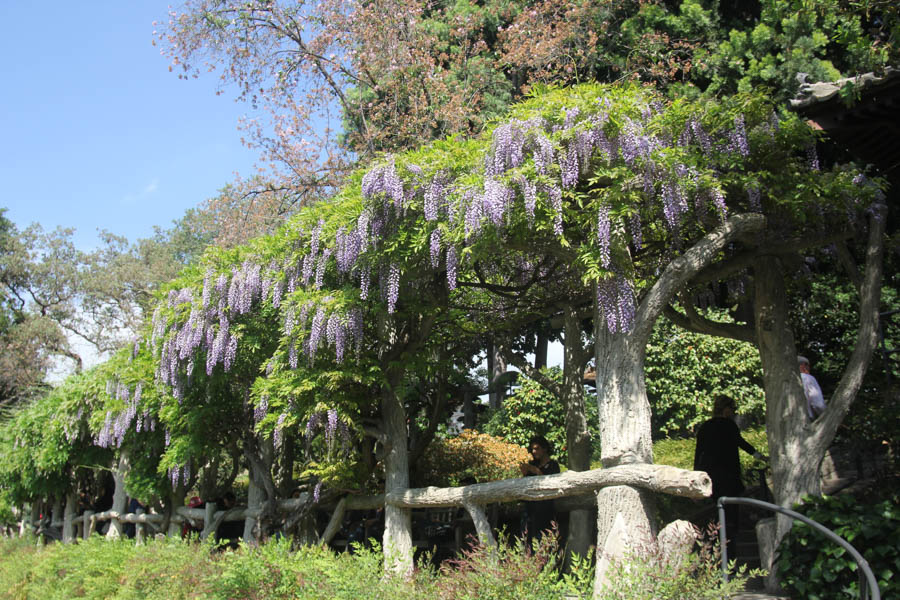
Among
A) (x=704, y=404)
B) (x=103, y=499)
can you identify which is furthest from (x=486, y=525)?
(x=103, y=499)

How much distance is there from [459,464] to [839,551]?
5.28 meters

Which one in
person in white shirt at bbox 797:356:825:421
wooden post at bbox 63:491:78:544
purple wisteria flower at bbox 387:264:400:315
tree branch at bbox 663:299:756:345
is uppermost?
purple wisteria flower at bbox 387:264:400:315

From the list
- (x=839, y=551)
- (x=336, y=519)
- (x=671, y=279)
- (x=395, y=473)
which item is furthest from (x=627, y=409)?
(x=336, y=519)

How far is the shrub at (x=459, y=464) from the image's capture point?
912 centimetres

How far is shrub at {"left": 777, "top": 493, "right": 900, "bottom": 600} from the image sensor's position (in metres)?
4.66

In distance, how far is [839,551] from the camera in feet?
15.6

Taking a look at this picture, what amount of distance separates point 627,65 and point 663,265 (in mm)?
6429

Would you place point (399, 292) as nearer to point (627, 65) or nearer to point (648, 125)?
point (648, 125)

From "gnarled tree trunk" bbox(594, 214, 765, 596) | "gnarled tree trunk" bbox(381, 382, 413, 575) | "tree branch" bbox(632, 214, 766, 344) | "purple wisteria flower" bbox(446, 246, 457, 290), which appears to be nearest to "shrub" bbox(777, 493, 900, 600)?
"gnarled tree trunk" bbox(594, 214, 765, 596)

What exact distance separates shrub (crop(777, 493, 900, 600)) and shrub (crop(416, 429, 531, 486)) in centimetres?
436

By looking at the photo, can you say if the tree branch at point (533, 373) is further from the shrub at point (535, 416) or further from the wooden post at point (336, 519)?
the shrub at point (535, 416)

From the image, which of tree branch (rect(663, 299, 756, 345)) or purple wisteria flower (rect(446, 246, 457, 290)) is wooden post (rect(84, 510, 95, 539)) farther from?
tree branch (rect(663, 299, 756, 345))

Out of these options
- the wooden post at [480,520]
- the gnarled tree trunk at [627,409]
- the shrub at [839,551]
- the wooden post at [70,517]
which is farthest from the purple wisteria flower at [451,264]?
the wooden post at [70,517]

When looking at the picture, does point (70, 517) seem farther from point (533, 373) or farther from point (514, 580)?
point (514, 580)
